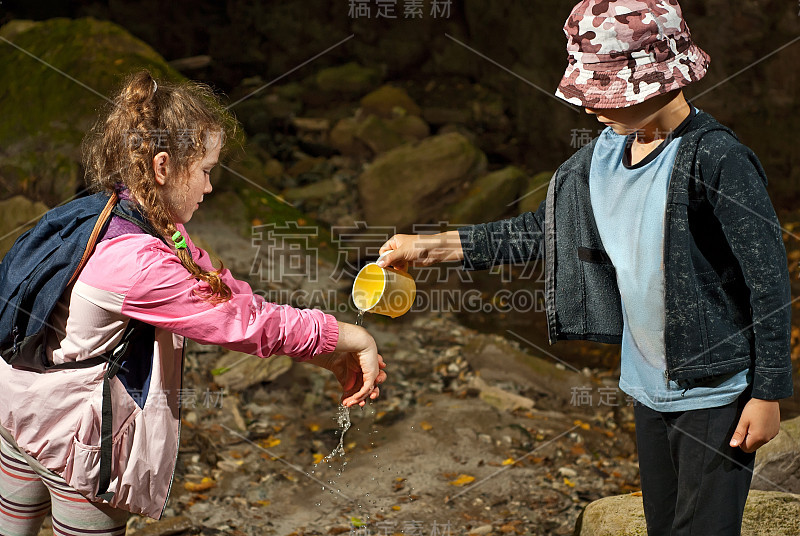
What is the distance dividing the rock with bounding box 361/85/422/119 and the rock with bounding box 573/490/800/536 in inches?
276

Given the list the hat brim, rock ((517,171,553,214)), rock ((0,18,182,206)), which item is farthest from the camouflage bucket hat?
rock ((517,171,553,214))

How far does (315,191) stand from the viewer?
840 cm

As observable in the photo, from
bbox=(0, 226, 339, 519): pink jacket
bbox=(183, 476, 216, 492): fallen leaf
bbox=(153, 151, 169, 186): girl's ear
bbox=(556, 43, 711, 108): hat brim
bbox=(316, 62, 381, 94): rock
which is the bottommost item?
bbox=(183, 476, 216, 492): fallen leaf

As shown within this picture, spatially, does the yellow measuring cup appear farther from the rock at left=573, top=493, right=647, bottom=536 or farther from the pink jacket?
the rock at left=573, top=493, right=647, bottom=536

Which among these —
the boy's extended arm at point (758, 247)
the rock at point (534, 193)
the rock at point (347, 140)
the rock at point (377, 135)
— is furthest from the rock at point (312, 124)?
the boy's extended arm at point (758, 247)

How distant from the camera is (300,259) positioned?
6688mm

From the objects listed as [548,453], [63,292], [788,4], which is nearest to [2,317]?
[63,292]

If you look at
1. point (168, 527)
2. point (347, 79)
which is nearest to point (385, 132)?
point (347, 79)

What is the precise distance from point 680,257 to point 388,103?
316 inches

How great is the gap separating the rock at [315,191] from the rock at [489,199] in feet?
4.22

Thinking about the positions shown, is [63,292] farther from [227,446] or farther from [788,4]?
[788,4]

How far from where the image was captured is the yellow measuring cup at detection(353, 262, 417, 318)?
267cm

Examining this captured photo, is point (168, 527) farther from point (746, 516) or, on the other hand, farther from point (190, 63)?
point (190, 63)

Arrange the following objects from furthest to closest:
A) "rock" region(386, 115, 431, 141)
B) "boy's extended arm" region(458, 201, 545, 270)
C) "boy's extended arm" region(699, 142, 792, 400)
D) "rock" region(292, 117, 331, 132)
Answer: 1. "rock" region(292, 117, 331, 132)
2. "rock" region(386, 115, 431, 141)
3. "boy's extended arm" region(458, 201, 545, 270)
4. "boy's extended arm" region(699, 142, 792, 400)
